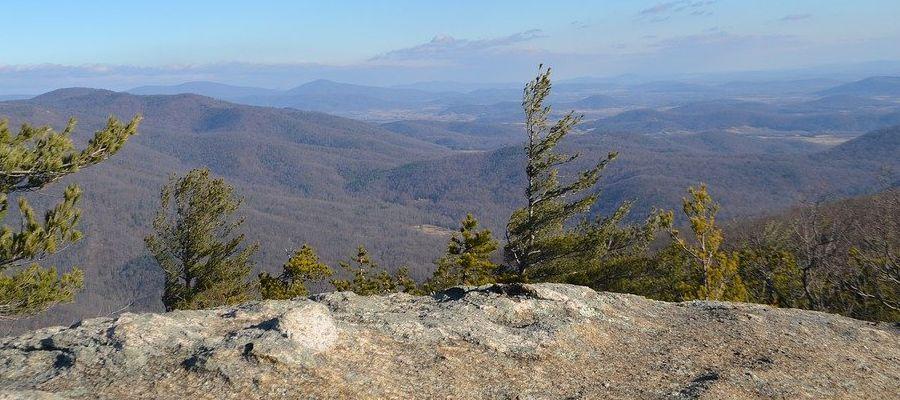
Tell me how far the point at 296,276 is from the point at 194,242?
16.0 feet

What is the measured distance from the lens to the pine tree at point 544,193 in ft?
71.6

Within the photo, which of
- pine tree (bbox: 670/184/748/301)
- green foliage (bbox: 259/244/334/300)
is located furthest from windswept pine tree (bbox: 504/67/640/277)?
green foliage (bbox: 259/244/334/300)

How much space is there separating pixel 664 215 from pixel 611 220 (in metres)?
4.58

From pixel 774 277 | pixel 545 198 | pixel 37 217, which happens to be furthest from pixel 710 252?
pixel 37 217

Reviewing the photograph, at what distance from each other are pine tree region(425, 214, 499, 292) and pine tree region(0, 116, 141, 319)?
14209 mm

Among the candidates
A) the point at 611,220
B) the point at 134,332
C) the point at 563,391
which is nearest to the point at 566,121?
the point at 611,220

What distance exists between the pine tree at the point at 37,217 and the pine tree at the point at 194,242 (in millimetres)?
10550

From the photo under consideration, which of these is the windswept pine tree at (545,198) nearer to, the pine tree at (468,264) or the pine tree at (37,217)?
the pine tree at (468,264)

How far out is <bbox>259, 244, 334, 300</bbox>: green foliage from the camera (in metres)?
24.8

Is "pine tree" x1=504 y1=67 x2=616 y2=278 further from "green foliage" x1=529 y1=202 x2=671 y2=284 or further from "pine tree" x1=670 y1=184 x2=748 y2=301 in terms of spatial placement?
"pine tree" x1=670 y1=184 x2=748 y2=301

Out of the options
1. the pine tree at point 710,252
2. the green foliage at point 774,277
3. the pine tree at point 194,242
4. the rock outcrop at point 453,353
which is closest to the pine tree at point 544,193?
the pine tree at point 710,252

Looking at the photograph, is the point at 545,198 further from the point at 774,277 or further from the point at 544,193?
the point at 774,277

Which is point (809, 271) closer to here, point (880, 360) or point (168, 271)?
point (880, 360)

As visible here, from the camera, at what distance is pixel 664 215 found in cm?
1853
